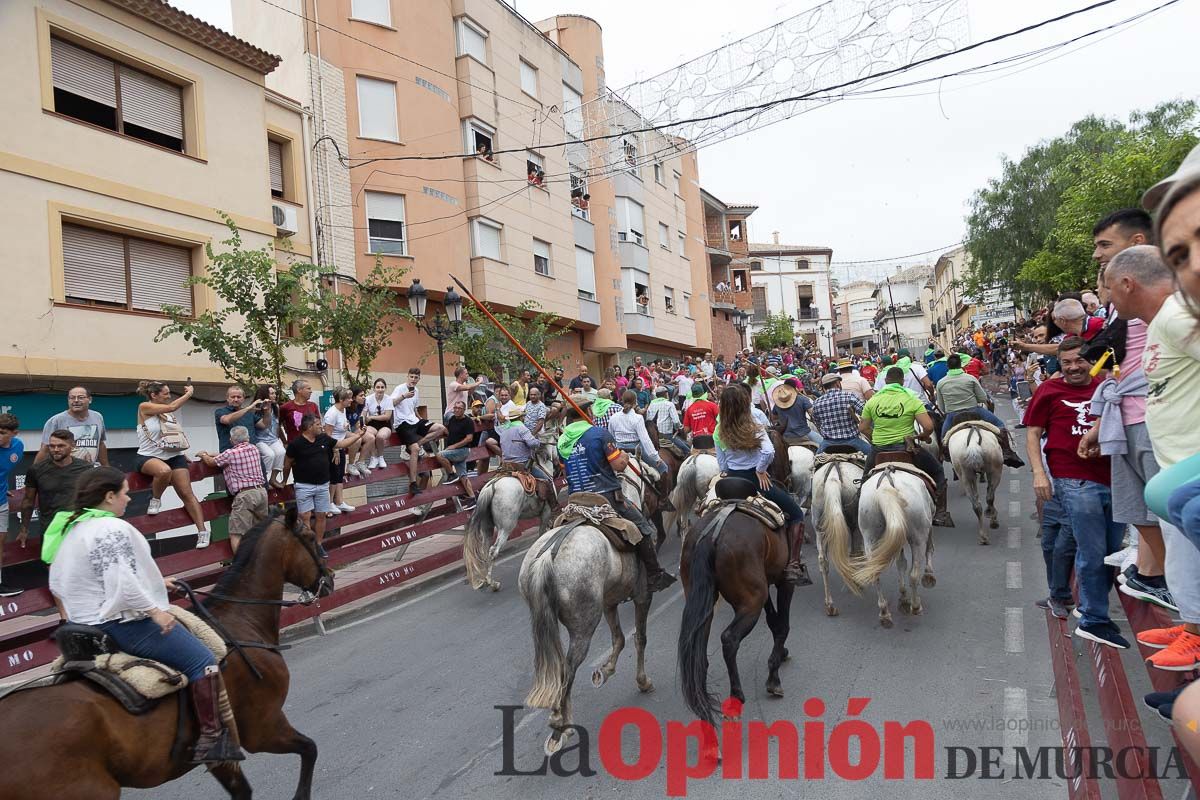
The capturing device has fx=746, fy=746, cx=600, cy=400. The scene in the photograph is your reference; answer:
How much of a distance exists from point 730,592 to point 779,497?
5.54 ft

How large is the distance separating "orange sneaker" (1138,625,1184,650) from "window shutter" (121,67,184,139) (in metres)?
17.6

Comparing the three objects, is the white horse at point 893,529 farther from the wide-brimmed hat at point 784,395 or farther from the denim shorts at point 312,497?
the denim shorts at point 312,497

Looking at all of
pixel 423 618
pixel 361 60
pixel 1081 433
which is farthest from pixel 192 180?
pixel 1081 433

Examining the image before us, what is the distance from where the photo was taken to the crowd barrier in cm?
711

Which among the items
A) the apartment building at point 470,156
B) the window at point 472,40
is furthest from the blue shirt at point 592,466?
the window at point 472,40

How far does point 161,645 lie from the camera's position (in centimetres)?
425

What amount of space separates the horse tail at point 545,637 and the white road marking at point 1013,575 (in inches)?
209

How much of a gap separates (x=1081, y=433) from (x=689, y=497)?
613 centimetres

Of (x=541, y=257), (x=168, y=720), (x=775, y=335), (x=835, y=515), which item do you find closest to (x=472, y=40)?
(x=541, y=257)

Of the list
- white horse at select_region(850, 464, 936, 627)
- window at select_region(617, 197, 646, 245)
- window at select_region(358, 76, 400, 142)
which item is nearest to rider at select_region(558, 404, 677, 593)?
white horse at select_region(850, 464, 936, 627)

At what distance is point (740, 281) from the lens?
170 feet

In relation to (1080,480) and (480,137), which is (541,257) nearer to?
(480,137)

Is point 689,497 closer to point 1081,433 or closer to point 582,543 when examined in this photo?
point 582,543

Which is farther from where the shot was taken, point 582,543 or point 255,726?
point 582,543
